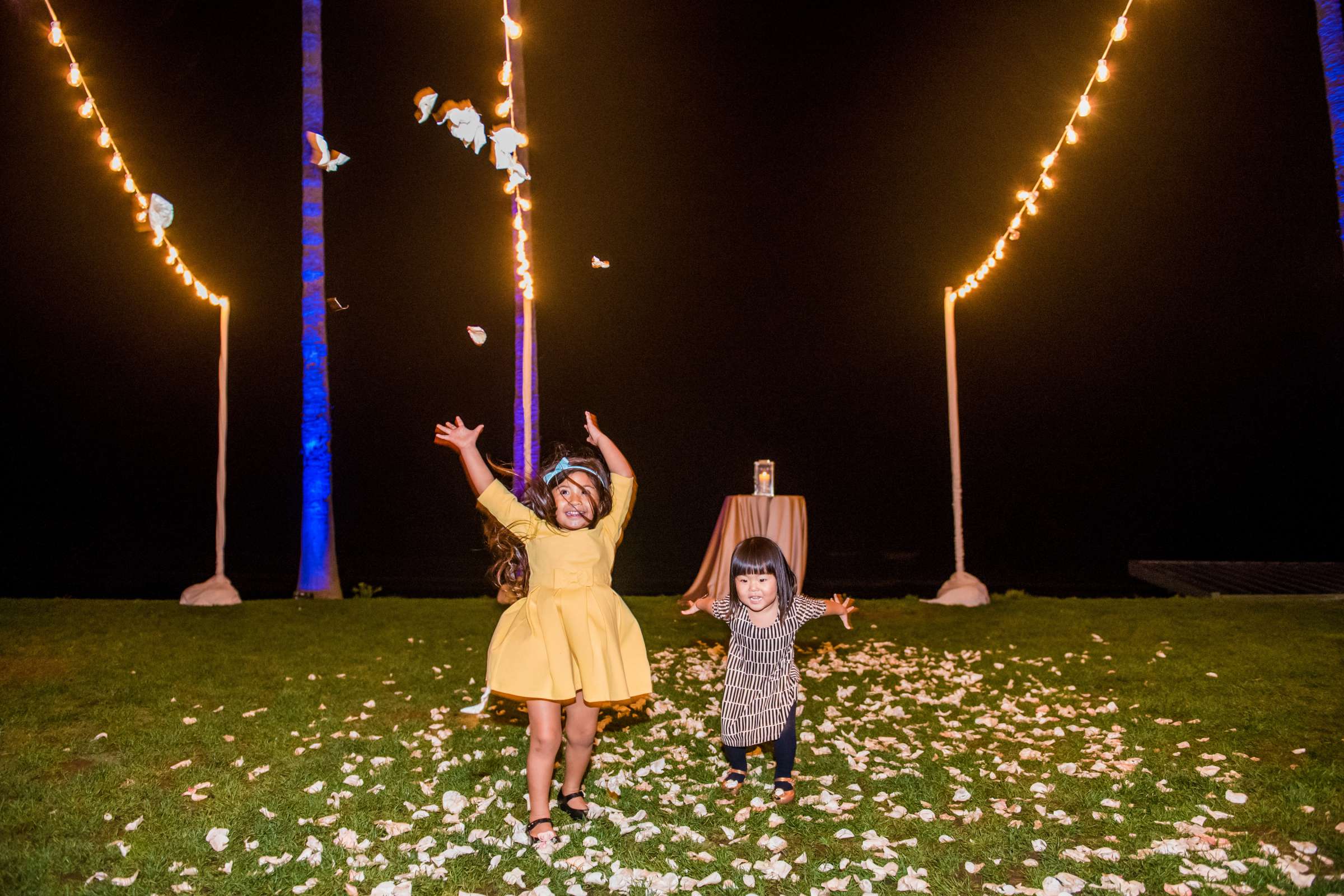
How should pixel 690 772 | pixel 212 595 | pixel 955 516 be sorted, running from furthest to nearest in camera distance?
pixel 955 516 → pixel 212 595 → pixel 690 772

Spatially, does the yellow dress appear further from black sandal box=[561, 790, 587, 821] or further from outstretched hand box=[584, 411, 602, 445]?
black sandal box=[561, 790, 587, 821]

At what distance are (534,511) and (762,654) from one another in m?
1.28

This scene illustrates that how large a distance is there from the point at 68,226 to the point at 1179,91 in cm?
1720

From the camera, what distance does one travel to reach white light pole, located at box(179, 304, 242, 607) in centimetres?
880

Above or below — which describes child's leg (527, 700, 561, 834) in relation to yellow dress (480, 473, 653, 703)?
below

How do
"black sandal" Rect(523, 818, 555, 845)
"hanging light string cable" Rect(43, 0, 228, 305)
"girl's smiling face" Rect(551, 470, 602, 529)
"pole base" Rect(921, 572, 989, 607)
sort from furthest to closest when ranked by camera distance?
"pole base" Rect(921, 572, 989, 607)
"hanging light string cable" Rect(43, 0, 228, 305)
"girl's smiling face" Rect(551, 470, 602, 529)
"black sandal" Rect(523, 818, 555, 845)

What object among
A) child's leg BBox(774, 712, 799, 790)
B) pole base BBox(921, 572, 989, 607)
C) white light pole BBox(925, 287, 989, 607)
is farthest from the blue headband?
pole base BBox(921, 572, 989, 607)

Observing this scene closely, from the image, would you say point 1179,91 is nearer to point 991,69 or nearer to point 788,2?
point 991,69

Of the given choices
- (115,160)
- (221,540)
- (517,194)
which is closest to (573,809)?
(517,194)

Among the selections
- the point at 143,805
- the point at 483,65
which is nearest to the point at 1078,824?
the point at 143,805

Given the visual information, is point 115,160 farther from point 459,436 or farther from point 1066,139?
point 1066,139

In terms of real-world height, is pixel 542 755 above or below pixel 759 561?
below

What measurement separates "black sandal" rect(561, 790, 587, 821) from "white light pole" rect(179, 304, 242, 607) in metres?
6.64

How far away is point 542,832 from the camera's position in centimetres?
325
